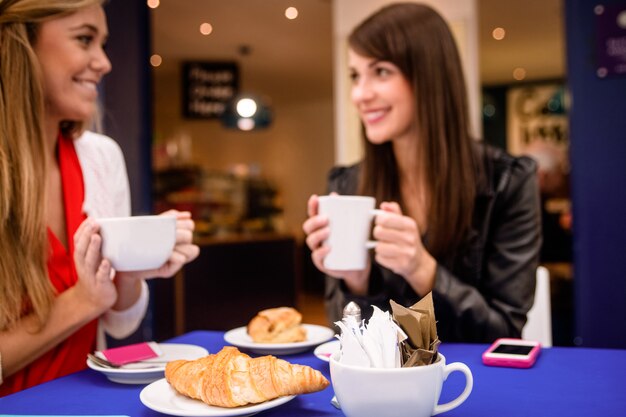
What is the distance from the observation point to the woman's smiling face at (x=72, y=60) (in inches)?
56.9

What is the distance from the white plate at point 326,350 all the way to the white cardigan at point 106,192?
0.59 m

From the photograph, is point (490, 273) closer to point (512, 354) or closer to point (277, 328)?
point (512, 354)

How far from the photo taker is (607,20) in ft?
12.5

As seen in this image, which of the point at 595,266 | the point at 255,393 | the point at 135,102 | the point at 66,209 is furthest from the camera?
the point at 135,102

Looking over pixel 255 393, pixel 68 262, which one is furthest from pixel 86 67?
pixel 255 393

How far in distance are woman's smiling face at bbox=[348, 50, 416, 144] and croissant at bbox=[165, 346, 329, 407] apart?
1.05 m

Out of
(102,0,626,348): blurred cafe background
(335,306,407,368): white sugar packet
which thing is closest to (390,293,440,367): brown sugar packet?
(335,306,407,368): white sugar packet

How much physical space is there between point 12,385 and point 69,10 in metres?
0.88

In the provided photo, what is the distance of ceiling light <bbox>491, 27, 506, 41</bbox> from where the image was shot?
25.6 feet

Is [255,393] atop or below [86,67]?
below

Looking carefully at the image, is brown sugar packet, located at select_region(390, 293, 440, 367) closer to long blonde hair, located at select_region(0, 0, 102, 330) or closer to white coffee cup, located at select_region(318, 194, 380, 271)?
white coffee cup, located at select_region(318, 194, 380, 271)

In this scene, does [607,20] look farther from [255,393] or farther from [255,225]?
[255,225]

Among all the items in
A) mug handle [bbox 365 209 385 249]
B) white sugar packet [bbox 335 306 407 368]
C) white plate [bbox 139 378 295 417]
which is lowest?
white plate [bbox 139 378 295 417]

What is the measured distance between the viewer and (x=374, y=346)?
2.61 feet
